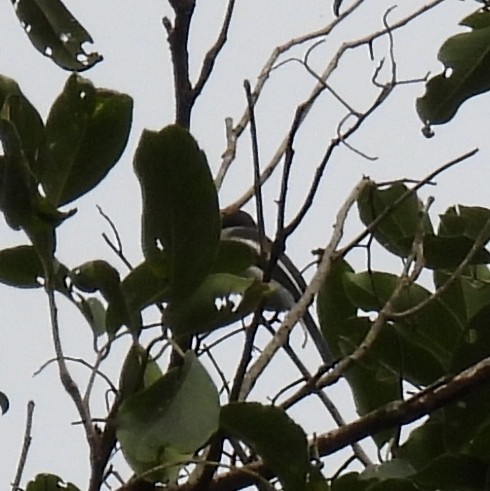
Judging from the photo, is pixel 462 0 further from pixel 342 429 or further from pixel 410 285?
pixel 342 429

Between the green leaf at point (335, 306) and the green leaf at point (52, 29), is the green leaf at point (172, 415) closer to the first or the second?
the green leaf at point (335, 306)

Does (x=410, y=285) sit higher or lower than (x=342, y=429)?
higher

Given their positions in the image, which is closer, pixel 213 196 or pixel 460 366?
pixel 213 196

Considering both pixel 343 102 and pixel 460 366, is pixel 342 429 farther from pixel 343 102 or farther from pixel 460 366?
pixel 343 102

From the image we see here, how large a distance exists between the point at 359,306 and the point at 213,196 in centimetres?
26

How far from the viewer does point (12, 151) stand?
0.67 metres

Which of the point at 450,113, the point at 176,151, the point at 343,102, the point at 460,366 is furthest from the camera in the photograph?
the point at 343,102

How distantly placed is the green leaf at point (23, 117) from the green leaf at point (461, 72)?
368mm

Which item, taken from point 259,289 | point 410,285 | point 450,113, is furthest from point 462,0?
point 259,289

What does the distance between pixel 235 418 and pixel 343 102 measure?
0.50m

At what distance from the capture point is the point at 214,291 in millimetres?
720

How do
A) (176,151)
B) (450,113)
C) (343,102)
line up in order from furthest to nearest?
(343,102)
(450,113)
(176,151)

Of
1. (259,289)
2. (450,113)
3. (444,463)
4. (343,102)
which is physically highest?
(343,102)

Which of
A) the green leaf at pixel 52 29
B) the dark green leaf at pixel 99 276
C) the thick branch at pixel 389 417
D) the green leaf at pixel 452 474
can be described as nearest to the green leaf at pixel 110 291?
the dark green leaf at pixel 99 276
